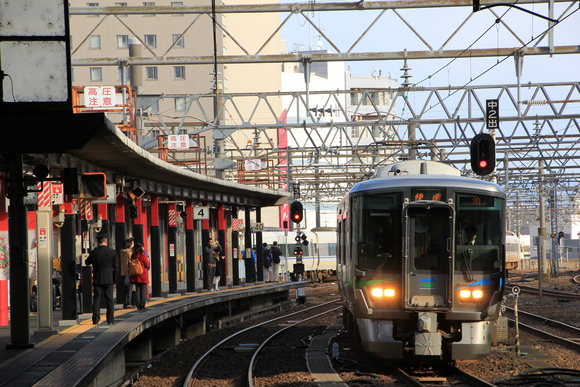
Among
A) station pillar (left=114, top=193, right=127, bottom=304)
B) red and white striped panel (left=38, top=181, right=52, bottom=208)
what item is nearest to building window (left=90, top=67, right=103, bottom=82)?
station pillar (left=114, top=193, right=127, bottom=304)

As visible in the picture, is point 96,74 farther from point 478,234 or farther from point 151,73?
point 478,234


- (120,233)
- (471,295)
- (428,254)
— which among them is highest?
(120,233)

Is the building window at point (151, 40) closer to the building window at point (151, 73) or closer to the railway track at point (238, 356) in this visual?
the building window at point (151, 73)

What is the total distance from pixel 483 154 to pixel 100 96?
35.1ft

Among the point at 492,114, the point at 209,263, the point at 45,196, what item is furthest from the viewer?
the point at 209,263

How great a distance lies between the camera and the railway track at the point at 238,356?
1245 cm

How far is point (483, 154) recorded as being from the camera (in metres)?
17.3

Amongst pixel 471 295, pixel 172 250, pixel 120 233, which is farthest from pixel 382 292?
pixel 172 250

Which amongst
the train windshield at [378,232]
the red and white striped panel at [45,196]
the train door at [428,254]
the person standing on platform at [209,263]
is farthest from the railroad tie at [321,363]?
the person standing on platform at [209,263]

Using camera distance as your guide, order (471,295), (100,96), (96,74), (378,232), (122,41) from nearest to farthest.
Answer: (471,295), (378,232), (100,96), (122,41), (96,74)

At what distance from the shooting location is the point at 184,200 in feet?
88.7

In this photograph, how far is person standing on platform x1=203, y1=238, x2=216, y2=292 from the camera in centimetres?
2402

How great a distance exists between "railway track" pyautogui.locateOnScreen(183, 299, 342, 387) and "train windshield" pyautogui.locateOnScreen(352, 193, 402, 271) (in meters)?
2.41

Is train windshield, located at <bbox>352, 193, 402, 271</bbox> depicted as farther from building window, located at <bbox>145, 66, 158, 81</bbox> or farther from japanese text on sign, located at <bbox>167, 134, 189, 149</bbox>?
building window, located at <bbox>145, 66, 158, 81</bbox>
